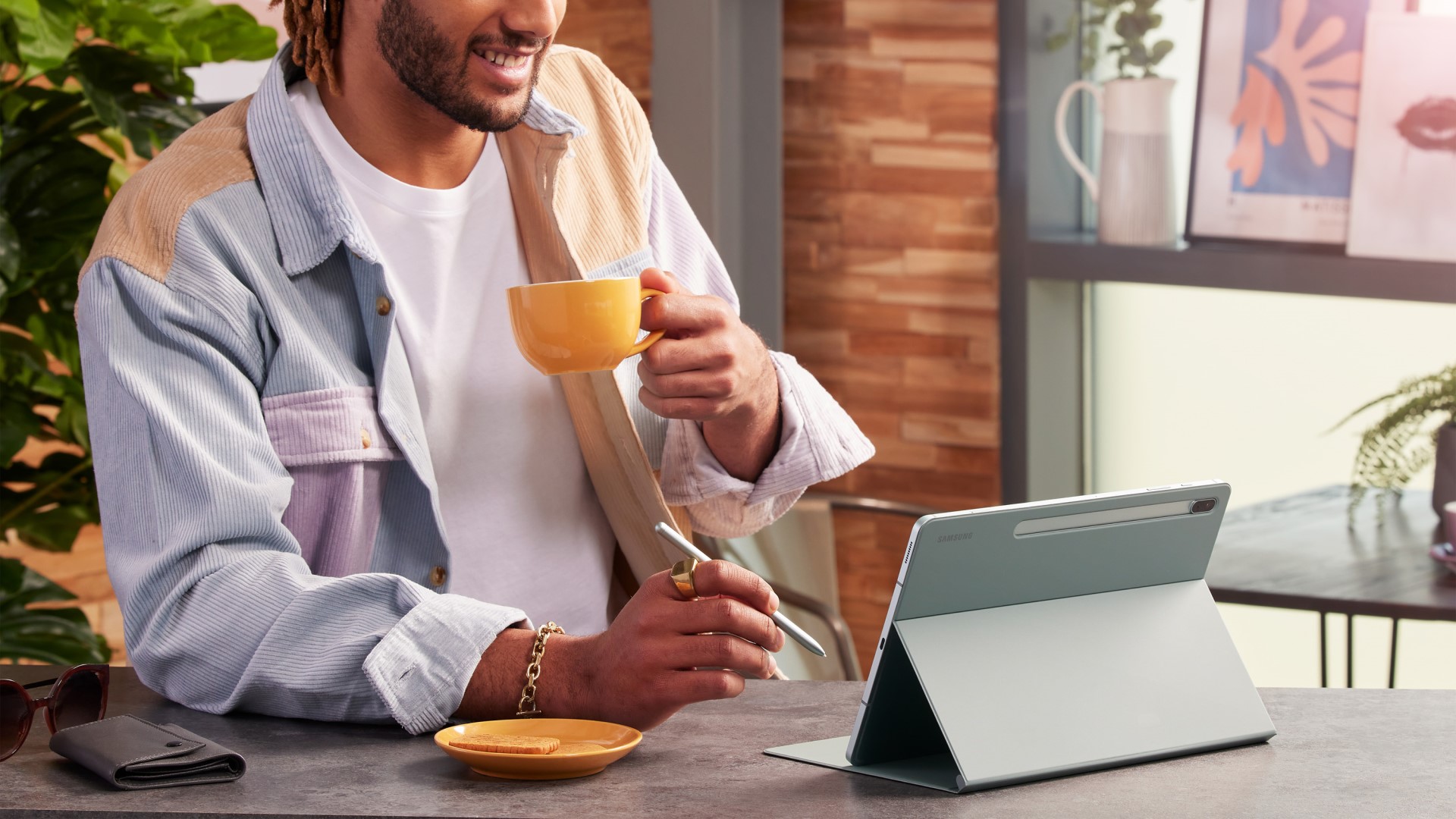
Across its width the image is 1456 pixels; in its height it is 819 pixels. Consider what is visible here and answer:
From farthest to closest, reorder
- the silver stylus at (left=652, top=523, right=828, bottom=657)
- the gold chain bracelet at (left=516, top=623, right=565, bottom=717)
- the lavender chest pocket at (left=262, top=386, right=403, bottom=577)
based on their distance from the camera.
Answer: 1. the lavender chest pocket at (left=262, top=386, right=403, bottom=577)
2. the gold chain bracelet at (left=516, top=623, right=565, bottom=717)
3. the silver stylus at (left=652, top=523, right=828, bottom=657)

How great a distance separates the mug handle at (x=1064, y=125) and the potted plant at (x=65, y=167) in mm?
1522

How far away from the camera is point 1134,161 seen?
9.72ft

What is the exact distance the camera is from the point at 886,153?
11.0 feet

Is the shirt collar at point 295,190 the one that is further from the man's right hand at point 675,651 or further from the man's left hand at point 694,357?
the man's right hand at point 675,651

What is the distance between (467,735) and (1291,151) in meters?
2.29

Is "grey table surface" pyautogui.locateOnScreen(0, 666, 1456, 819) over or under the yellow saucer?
under

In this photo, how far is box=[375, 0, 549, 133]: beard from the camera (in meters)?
1.60

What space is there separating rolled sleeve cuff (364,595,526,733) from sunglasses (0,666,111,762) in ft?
0.76

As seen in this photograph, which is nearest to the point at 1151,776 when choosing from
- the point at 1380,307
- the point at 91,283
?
the point at 91,283

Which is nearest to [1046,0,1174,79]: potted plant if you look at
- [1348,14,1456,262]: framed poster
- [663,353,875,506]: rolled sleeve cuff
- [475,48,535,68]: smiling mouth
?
[1348,14,1456,262]: framed poster

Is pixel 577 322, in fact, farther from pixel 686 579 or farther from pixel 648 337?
pixel 686 579

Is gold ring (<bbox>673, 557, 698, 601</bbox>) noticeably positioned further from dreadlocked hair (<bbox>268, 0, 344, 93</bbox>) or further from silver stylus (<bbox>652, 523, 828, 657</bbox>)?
dreadlocked hair (<bbox>268, 0, 344, 93</bbox>)

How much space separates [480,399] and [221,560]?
0.43 m

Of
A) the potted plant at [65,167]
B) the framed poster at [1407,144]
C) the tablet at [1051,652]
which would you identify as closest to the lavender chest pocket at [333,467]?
the tablet at [1051,652]
